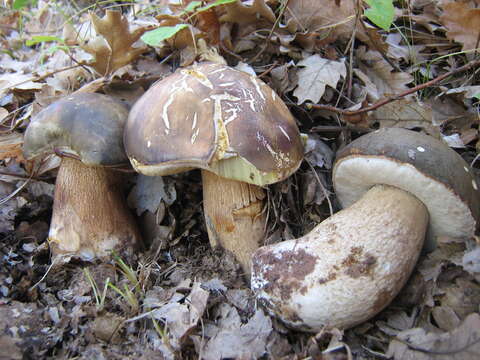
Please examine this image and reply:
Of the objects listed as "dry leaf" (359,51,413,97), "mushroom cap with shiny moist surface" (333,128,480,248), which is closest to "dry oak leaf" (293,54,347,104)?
"dry leaf" (359,51,413,97)

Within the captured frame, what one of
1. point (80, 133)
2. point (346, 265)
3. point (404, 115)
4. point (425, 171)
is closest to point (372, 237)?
point (346, 265)

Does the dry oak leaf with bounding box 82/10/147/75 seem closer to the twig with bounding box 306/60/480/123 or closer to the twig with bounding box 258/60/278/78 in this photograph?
the twig with bounding box 258/60/278/78

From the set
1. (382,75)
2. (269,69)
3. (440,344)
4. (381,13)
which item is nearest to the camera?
(440,344)

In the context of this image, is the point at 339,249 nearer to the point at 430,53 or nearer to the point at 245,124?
the point at 245,124

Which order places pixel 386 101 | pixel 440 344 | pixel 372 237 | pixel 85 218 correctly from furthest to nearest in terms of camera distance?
pixel 85 218, pixel 386 101, pixel 372 237, pixel 440 344

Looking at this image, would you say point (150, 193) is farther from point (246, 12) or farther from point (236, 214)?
point (246, 12)
